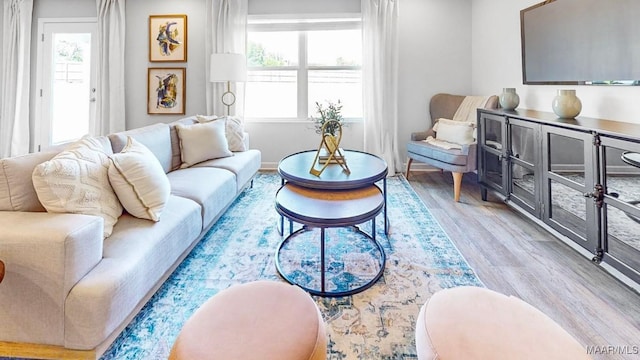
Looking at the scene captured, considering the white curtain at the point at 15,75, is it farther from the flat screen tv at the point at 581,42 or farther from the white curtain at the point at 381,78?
the flat screen tv at the point at 581,42

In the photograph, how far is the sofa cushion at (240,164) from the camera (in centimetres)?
319

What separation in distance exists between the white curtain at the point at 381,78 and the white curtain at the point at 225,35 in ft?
5.58

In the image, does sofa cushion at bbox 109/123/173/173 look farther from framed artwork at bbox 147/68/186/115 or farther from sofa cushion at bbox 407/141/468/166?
sofa cushion at bbox 407/141/468/166

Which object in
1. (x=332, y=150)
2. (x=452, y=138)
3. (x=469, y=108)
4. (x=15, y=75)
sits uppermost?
(x=15, y=75)

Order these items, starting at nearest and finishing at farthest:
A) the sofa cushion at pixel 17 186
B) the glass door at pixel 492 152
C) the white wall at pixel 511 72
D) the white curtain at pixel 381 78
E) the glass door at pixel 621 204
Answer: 1. the sofa cushion at pixel 17 186
2. the glass door at pixel 621 204
3. the white wall at pixel 511 72
4. the glass door at pixel 492 152
5. the white curtain at pixel 381 78

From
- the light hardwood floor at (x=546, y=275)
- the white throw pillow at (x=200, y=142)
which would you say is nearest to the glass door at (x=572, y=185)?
the light hardwood floor at (x=546, y=275)

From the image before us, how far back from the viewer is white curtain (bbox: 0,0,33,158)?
196 inches

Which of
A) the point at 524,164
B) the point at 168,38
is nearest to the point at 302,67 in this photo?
the point at 168,38

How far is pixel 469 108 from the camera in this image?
435 cm

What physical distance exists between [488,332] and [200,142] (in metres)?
2.94

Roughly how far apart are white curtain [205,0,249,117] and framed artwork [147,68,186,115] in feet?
1.54

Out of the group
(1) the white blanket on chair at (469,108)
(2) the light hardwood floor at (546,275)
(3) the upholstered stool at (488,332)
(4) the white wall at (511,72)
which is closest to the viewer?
(3) the upholstered stool at (488,332)

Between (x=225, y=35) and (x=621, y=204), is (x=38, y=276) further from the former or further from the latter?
(x=225, y=35)

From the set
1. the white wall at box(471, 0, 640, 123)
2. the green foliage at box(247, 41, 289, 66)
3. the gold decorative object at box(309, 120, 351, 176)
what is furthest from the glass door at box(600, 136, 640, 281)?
the green foliage at box(247, 41, 289, 66)
